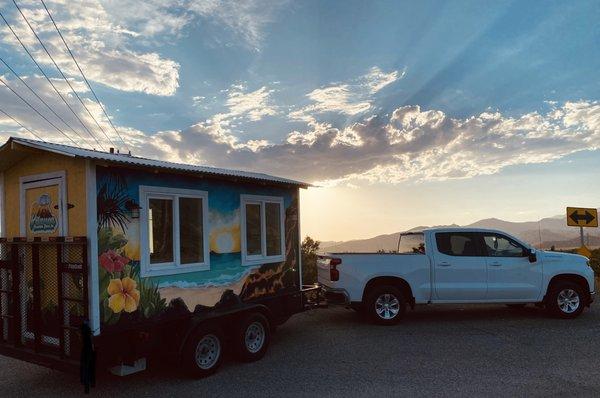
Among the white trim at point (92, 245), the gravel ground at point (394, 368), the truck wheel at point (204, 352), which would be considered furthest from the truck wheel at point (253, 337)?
the white trim at point (92, 245)

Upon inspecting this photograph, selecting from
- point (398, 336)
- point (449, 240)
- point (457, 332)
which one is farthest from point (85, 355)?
point (449, 240)

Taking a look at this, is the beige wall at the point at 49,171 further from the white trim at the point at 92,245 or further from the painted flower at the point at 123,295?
the painted flower at the point at 123,295

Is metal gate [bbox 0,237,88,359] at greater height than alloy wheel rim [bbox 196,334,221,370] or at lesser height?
greater

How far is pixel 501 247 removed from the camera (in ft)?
33.0

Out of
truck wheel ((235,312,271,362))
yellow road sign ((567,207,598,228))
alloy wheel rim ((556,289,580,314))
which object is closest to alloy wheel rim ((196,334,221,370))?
truck wheel ((235,312,271,362))

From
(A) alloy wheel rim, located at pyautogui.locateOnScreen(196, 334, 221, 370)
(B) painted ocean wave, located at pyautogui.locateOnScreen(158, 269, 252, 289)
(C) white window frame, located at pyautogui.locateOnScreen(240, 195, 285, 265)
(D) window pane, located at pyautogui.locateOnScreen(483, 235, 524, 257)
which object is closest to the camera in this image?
(A) alloy wheel rim, located at pyautogui.locateOnScreen(196, 334, 221, 370)

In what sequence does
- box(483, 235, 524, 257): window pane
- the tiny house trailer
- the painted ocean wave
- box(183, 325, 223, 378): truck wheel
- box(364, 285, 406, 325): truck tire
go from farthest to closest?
1. box(483, 235, 524, 257): window pane
2. box(364, 285, 406, 325): truck tire
3. the painted ocean wave
4. box(183, 325, 223, 378): truck wheel
5. the tiny house trailer

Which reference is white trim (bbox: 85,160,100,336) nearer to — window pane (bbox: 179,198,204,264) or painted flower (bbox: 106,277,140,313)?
painted flower (bbox: 106,277,140,313)

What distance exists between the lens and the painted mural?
19.5 feet

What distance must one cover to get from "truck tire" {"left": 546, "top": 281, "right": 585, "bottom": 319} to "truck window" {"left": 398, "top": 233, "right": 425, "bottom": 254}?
9.45ft

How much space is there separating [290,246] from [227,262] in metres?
1.78

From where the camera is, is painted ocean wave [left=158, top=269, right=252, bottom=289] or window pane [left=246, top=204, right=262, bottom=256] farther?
window pane [left=246, top=204, right=262, bottom=256]

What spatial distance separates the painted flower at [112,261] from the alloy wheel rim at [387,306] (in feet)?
17.7

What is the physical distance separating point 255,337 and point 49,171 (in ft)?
12.7
